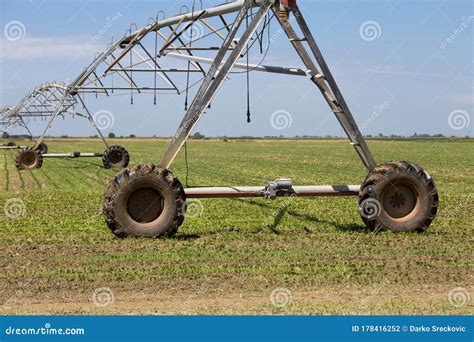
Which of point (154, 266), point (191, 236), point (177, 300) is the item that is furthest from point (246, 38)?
point (177, 300)

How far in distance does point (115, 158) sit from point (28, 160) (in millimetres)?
3925

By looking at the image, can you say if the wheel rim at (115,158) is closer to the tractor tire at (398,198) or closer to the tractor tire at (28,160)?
the tractor tire at (28,160)

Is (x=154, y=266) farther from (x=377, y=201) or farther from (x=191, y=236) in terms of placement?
(x=377, y=201)

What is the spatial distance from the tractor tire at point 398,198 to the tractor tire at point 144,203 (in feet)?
9.75

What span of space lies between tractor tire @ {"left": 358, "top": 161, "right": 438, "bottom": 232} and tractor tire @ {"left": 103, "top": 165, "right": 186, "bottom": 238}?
9.75ft

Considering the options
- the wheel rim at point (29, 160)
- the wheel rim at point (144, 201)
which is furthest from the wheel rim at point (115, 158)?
the wheel rim at point (144, 201)

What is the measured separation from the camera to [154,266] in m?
9.12

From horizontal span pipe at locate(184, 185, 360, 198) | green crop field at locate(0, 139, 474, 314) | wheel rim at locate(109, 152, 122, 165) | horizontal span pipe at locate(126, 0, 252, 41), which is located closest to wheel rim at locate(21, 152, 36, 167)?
wheel rim at locate(109, 152, 122, 165)

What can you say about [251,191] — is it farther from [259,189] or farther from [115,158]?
[115,158]

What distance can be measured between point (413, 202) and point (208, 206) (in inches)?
218

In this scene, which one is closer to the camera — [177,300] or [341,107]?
[177,300]

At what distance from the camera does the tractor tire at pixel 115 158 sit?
3210 cm

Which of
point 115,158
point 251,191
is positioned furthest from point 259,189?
point 115,158

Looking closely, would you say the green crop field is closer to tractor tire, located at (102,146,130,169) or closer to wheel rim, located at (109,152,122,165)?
tractor tire, located at (102,146,130,169)
